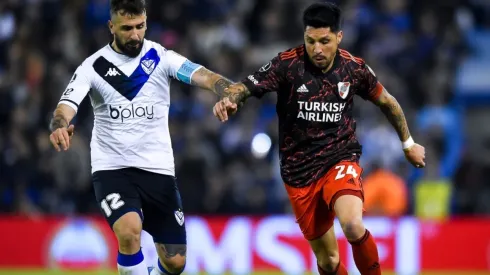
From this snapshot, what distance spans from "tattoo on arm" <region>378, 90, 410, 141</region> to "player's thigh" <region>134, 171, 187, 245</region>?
1.84m

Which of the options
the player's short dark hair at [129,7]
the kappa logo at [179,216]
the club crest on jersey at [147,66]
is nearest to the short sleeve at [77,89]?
the club crest on jersey at [147,66]

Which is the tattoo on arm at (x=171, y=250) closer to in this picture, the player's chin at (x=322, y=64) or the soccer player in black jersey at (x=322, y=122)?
the soccer player in black jersey at (x=322, y=122)

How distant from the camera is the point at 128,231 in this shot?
827 centimetres

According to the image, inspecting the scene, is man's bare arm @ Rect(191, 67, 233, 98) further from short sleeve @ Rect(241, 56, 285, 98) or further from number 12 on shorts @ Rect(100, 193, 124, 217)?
number 12 on shorts @ Rect(100, 193, 124, 217)

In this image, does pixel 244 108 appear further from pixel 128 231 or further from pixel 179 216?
pixel 128 231

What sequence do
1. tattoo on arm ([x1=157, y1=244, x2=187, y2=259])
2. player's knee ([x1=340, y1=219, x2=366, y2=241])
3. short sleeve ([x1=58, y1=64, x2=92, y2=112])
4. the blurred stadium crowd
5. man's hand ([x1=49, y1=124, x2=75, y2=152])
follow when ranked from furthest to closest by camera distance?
the blurred stadium crowd → tattoo on arm ([x1=157, y1=244, x2=187, y2=259]) → short sleeve ([x1=58, y1=64, x2=92, y2=112]) → player's knee ([x1=340, y1=219, x2=366, y2=241]) → man's hand ([x1=49, y1=124, x2=75, y2=152])

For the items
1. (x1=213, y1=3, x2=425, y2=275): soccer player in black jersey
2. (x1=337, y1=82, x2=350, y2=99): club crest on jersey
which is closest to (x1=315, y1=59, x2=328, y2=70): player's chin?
(x1=213, y1=3, x2=425, y2=275): soccer player in black jersey

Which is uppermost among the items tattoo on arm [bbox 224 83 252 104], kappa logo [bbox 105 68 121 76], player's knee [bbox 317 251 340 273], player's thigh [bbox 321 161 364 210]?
kappa logo [bbox 105 68 121 76]

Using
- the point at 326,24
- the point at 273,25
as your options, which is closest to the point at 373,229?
the point at 273,25

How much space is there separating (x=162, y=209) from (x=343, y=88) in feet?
5.74

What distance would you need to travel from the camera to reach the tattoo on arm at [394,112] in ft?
29.3

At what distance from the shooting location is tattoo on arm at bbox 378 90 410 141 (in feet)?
29.3

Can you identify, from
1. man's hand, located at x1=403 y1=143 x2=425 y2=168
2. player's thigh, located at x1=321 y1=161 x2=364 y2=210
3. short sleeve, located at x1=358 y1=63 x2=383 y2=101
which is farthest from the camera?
man's hand, located at x1=403 y1=143 x2=425 y2=168

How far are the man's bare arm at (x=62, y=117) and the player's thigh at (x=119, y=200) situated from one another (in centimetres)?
63
